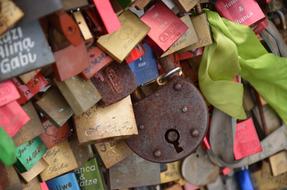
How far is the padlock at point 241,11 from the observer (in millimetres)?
1976

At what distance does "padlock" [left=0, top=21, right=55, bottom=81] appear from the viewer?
55.6 inches

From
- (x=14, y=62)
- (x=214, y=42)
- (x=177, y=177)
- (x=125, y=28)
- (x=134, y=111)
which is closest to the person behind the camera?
(x=14, y=62)

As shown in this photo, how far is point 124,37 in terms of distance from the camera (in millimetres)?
1671

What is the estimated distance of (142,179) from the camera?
1949 mm

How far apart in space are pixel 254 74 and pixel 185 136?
1.27 ft

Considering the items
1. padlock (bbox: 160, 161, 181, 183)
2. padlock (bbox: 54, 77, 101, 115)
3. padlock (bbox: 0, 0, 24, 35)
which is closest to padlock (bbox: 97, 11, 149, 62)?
padlock (bbox: 54, 77, 101, 115)

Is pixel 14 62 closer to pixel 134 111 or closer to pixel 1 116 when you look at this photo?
pixel 1 116

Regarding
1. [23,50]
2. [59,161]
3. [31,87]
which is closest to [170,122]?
[59,161]

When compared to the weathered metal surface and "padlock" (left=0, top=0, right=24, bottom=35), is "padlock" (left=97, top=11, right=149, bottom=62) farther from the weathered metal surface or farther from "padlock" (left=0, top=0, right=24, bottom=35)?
"padlock" (left=0, top=0, right=24, bottom=35)

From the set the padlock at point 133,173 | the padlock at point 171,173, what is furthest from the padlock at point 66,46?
the padlock at point 171,173

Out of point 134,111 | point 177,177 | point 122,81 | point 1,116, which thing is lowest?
point 177,177

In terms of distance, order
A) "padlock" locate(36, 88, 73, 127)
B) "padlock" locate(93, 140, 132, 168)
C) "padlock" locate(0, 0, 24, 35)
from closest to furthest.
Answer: "padlock" locate(0, 0, 24, 35) < "padlock" locate(36, 88, 73, 127) < "padlock" locate(93, 140, 132, 168)

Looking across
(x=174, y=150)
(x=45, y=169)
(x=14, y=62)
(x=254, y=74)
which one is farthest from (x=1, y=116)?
(x=254, y=74)

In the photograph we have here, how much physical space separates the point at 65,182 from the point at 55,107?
0.30 metres
